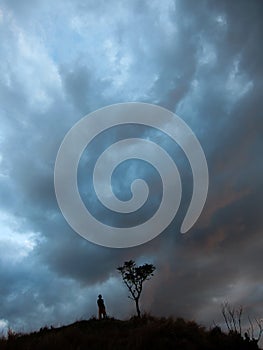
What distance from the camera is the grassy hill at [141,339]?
2125 centimetres

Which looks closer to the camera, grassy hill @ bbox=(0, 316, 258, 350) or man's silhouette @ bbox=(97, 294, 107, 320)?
grassy hill @ bbox=(0, 316, 258, 350)

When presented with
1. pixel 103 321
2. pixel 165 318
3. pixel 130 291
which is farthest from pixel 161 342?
pixel 130 291

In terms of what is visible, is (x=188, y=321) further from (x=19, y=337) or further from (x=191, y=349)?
(x=19, y=337)

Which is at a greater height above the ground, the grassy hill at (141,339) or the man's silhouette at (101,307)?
the man's silhouette at (101,307)

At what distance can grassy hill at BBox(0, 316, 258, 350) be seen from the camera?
2125 cm

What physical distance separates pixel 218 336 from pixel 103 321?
30.2ft

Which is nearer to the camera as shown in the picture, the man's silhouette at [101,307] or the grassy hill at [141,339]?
the grassy hill at [141,339]

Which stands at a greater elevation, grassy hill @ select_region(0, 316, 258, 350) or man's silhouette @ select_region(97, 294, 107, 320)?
man's silhouette @ select_region(97, 294, 107, 320)

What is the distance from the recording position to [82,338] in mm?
22641

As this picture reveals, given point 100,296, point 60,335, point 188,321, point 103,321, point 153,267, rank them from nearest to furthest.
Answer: point 60,335, point 188,321, point 103,321, point 100,296, point 153,267

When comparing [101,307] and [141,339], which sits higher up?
[101,307]

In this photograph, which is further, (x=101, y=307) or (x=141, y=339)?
(x=101, y=307)

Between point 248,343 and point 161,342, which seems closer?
point 161,342

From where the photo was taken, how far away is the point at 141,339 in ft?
71.4
